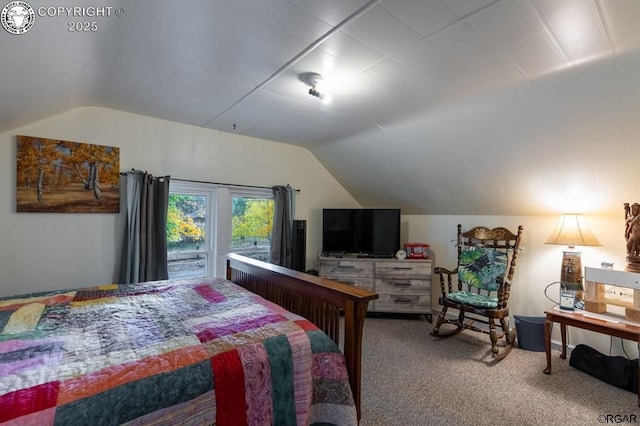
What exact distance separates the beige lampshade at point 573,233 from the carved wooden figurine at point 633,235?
0.71 ft

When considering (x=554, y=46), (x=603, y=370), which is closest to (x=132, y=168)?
(x=554, y=46)

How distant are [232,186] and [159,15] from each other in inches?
92.5

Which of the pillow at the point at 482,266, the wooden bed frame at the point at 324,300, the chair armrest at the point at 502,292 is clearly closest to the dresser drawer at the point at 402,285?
the pillow at the point at 482,266

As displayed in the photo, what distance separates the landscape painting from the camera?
8.32 ft

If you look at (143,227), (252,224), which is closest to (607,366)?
(252,224)

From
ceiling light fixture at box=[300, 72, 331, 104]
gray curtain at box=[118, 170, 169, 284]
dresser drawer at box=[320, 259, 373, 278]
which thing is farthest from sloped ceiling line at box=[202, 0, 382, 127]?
dresser drawer at box=[320, 259, 373, 278]

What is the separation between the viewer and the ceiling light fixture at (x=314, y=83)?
84.1 inches

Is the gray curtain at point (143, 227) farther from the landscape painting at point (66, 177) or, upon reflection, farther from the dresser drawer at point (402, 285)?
the dresser drawer at point (402, 285)

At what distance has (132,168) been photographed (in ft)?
9.96

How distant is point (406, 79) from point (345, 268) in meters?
2.44

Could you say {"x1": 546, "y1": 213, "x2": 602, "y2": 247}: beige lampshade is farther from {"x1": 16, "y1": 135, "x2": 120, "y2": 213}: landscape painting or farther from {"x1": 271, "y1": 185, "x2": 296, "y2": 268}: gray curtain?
{"x1": 16, "y1": 135, "x2": 120, "y2": 213}: landscape painting

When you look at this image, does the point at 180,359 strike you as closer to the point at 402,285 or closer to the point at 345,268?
the point at 345,268

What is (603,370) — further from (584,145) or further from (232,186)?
(232,186)

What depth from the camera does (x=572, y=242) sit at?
8.66 ft
